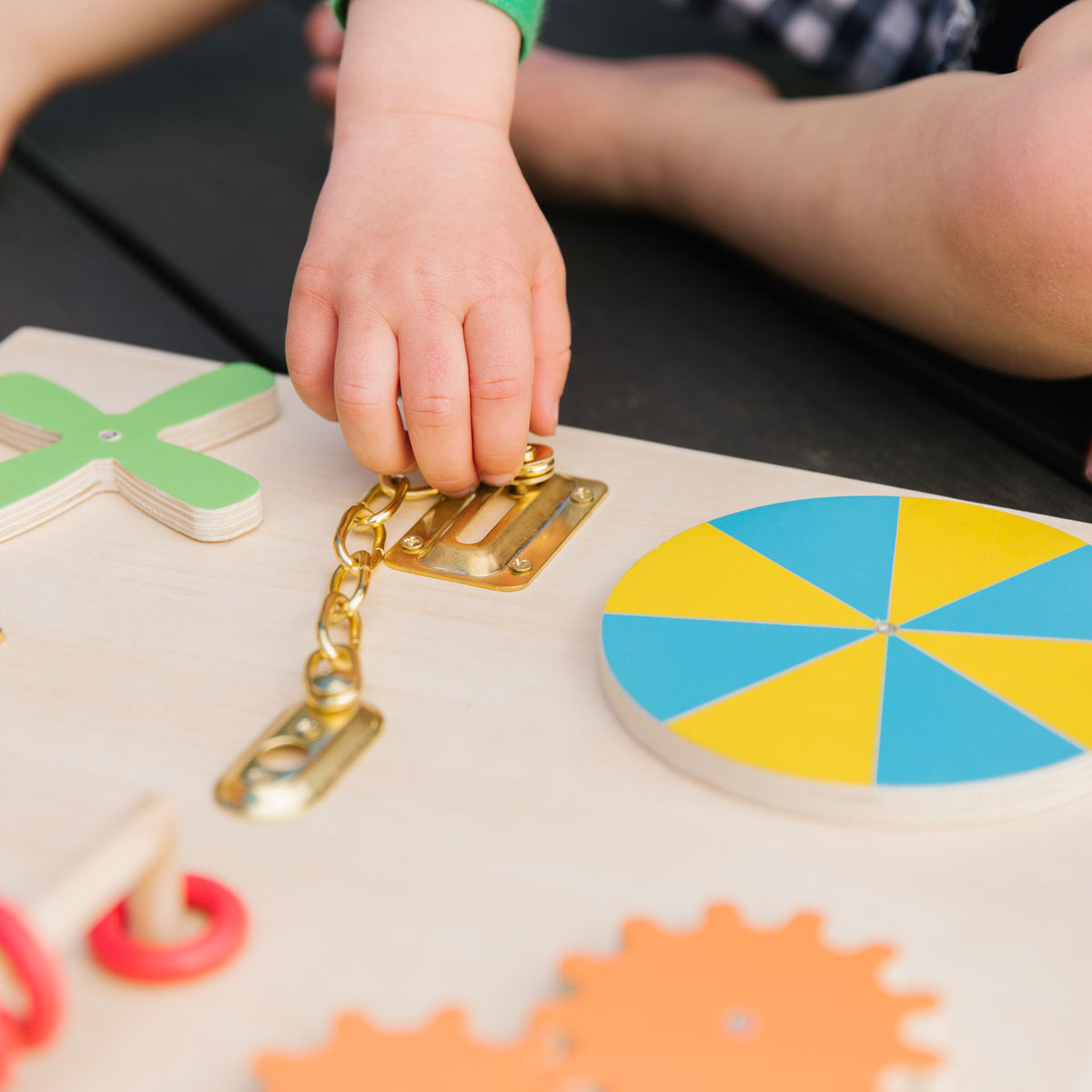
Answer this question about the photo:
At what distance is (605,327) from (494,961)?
672 millimetres

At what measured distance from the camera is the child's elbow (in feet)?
2.09

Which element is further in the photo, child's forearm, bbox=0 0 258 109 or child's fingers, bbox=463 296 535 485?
child's forearm, bbox=0 0 258 109

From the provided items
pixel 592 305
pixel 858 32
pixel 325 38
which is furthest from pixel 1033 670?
pixel 325 38

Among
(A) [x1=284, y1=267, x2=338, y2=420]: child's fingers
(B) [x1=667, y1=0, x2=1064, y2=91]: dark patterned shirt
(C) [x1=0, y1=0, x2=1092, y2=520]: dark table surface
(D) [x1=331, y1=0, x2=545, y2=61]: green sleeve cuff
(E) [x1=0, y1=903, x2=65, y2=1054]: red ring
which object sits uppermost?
(D) [x1=331, y1=0, x2=545, y2=61]: green sleeve cuff

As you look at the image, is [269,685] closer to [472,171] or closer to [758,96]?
[472,171]

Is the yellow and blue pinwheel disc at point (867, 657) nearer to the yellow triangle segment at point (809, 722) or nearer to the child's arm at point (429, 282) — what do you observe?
the yellow triangle segment at point (809, 722)

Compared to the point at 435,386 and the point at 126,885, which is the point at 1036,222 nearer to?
the point at 435,386

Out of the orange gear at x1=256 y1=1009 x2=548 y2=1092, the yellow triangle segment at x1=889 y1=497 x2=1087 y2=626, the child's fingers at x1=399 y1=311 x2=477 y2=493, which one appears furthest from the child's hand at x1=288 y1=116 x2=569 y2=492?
the orange gear at x1=256 y1=1009 x2=548 y2=1092

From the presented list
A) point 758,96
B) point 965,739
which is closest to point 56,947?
point 965,739

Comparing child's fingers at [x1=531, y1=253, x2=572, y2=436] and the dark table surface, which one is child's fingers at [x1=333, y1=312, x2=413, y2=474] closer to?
child's fingers at [x1=531, y1=253, x2=572, y2=436]

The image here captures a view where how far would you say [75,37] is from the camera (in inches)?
42.8

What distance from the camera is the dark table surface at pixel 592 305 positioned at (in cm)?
84

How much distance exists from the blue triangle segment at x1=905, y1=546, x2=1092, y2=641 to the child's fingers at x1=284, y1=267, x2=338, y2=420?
0.34m

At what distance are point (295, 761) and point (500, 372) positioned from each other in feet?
0.77
